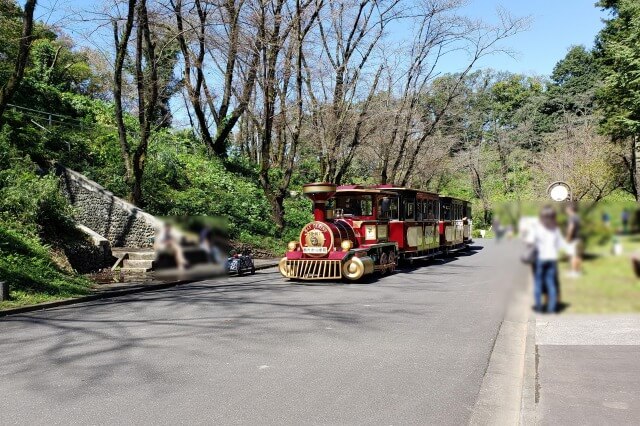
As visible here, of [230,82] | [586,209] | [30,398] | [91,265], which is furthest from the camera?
[230,82]

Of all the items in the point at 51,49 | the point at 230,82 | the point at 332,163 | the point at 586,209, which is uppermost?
the point at 51,49

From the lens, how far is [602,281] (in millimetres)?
1008

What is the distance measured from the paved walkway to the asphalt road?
890 mm

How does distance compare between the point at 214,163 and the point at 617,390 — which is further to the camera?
the point at 214,163

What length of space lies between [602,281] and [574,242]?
4.7 inches

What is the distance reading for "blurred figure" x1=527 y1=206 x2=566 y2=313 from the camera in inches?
38.7

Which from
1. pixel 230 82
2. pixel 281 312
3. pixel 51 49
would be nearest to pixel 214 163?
pixel 230 82

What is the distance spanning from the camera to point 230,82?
102ft

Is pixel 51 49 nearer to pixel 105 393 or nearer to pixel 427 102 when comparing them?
pixel 427 102

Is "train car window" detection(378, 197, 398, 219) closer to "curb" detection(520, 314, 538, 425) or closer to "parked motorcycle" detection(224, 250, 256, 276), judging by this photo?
"curb" detection(520, 314, 538, 425)

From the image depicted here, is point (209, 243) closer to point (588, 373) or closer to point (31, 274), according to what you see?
point (588, 373)

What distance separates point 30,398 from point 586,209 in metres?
7.23

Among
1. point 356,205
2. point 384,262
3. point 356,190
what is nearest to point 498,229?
point 356,190

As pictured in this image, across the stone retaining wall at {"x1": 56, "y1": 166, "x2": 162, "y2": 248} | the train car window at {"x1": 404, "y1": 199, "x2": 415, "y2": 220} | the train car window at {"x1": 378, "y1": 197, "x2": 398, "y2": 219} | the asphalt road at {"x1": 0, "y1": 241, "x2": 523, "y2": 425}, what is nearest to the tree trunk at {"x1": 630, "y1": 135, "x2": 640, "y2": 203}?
Result: the asphalt road at {"x1": 0, "y1": 241, "x2": 523, "y2": 425}
